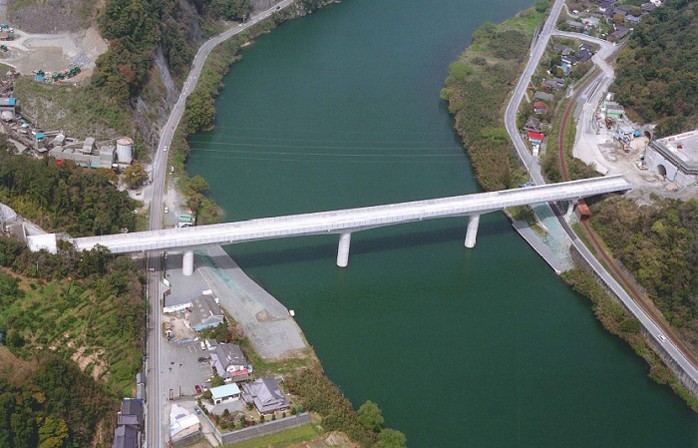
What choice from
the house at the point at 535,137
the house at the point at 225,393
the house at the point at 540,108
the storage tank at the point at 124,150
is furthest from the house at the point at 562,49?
the house at the point at 225,393

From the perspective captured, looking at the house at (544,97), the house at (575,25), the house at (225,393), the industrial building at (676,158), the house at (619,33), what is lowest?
the house at (225,393)

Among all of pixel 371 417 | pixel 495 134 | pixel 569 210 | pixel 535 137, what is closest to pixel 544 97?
pixel 535 137

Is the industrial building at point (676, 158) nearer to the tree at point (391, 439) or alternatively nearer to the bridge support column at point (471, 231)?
the bridge support column at point (471, 231)

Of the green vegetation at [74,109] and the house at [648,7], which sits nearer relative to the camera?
the green vegetation at [74,109]

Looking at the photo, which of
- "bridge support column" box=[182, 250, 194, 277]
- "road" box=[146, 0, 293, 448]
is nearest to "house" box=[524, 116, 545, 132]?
"road" box=[146, 0, 293, 448]

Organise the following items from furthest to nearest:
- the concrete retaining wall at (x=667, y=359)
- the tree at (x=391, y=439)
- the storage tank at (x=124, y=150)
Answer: the storage tank at (x=124, y=150)
the concrete retaining wall at (x=667, y=359)
the tree at (x=391, y=439)

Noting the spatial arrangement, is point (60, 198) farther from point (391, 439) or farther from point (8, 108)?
point (391, 439)

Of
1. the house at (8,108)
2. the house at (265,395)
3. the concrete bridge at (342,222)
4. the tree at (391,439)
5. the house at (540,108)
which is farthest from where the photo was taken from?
the house at (540,108)

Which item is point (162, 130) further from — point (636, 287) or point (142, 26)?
point (636, 287)
